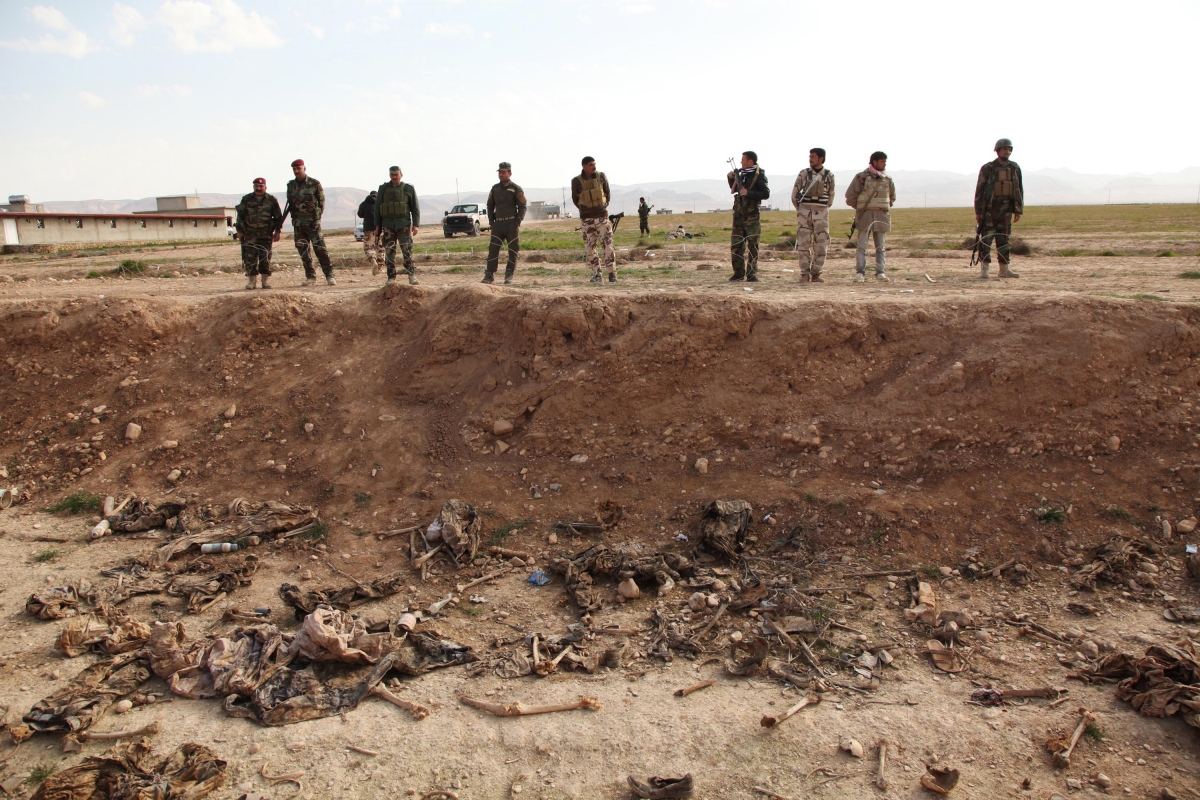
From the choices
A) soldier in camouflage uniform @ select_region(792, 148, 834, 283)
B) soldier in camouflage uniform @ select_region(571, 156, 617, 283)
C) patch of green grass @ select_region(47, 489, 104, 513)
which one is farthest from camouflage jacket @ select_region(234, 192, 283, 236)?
soldier in camouflage uniform @ select_region(792, 148, 834, 283)

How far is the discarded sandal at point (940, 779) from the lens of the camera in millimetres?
3947

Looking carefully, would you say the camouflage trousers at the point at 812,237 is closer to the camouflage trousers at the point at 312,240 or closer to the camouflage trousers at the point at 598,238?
the camouflage trousers at the point at 598,238

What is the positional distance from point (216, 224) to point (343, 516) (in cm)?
3650

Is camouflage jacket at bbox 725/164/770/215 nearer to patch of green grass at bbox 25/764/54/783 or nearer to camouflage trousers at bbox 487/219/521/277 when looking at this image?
camouflage trousers at bbox 487/219/521/277

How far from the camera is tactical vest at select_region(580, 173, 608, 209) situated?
378 inches

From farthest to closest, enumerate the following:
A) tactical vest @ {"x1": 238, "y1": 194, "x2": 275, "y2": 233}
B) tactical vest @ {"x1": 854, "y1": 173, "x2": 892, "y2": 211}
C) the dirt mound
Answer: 1. tactical vest @ {"x1": 238, "y1": 194, "x2": 275, "y2": 233}
2. tactical vest @ {"x1": 854, "y1": 173, "x2": 892, "y2": 211}
3. the dirt mound

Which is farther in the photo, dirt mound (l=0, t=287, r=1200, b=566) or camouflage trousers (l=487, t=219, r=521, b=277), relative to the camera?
camouflage trousers (l=487, t=219, r=521, b=277)

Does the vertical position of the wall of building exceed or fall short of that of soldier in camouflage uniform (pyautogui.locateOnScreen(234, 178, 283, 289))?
Result: it exceeds it

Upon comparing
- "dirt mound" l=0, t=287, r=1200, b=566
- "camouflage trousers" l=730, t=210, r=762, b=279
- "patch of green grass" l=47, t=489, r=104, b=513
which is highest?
"camouflage trousers" l=730, t=210, r=762, b=279

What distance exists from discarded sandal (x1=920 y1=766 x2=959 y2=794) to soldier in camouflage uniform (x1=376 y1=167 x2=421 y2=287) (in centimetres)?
761

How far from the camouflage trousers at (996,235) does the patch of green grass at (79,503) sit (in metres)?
9.91

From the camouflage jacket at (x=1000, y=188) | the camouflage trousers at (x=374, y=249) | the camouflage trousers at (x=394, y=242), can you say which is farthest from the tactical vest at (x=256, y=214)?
the camouflage jacket at (x=1000, y=188)

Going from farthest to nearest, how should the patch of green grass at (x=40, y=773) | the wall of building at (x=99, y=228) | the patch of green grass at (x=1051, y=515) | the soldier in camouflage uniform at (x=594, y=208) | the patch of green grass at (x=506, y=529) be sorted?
the wall of building at (x=99, y=228) < the soldier in camouflage uniform at (x=594, y=208) < the patch of green grass at (x=506, y=529) < the patch of green grass at (x=1051, y=515) < the patch of green grass at (x=40, y=773)

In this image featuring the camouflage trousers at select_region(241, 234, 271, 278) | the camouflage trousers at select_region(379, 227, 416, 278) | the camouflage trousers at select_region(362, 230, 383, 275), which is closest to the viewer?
the camouflage trousers at select_region(379, 227, 416, 278)
